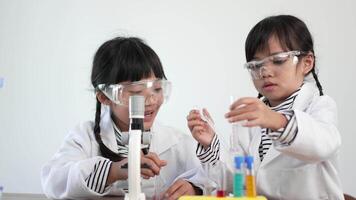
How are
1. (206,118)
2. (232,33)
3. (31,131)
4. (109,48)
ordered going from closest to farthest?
(206,118), (109,48), (232,33), (31,131)

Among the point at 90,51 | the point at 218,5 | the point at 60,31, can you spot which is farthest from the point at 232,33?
the point at 60,31

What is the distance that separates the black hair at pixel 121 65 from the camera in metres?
1.06

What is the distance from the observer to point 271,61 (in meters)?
0.92

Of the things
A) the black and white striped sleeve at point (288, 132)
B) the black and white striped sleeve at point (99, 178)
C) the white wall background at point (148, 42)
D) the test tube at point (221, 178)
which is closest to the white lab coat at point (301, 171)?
the test tube at point (221, 178)

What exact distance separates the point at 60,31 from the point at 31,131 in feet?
1.75

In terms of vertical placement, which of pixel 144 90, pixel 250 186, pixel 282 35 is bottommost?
pixel 250 186

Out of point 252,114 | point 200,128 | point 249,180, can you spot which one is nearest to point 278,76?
point 200,128

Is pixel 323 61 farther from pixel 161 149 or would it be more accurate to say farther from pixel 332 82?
pixel 161 149

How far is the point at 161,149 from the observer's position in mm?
1162

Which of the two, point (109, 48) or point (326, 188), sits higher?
point (109, 48)

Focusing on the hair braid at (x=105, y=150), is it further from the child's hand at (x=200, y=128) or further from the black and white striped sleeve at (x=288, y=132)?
the black and white striped sleeve at (x=288, y=132)

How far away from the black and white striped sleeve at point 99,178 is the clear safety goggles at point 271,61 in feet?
1.32

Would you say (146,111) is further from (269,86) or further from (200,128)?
(269,86)

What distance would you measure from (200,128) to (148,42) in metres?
1.00
